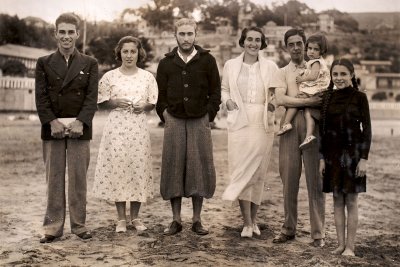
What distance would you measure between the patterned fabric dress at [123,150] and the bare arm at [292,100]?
3.68ft

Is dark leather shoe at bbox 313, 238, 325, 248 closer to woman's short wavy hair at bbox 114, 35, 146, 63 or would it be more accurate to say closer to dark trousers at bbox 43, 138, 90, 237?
dark trousers at bbox 43, 138, 90, 237

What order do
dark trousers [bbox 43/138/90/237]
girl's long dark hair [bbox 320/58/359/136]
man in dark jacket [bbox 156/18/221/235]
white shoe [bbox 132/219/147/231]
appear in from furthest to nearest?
white shoe [bbox 132/219/147/231], man in dark jacket [bbox 156/18/221/235], dark trousers [bbox 43/138/90/237], girl's long dark hair [bbox 320/58/359/136]

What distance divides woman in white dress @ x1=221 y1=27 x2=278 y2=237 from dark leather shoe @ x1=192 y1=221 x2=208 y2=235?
0.32 m

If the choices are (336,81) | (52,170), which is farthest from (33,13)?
(336,81)

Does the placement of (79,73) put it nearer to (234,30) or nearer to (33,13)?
(33,13)

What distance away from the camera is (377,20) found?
19.6ft

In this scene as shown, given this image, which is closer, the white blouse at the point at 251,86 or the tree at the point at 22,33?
the white blouse at the point at 251,86

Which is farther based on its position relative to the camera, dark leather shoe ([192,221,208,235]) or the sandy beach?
dark leather shoe ([192,221,208,235])

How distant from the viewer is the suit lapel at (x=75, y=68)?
3698mm

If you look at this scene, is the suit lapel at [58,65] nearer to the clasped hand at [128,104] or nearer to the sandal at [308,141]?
the clasped hand at [128,104]

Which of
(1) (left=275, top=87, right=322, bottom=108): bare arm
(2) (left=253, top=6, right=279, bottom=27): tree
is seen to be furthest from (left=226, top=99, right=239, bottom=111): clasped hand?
(2) (left=253, top=6, right=279, bottom=27): tree

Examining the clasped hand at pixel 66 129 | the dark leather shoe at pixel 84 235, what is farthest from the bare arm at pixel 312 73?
the dark leather shoe at pixel 84 235

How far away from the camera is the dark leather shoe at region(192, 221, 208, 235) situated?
389 centimetres

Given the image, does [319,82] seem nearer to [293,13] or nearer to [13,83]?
[293,13]
